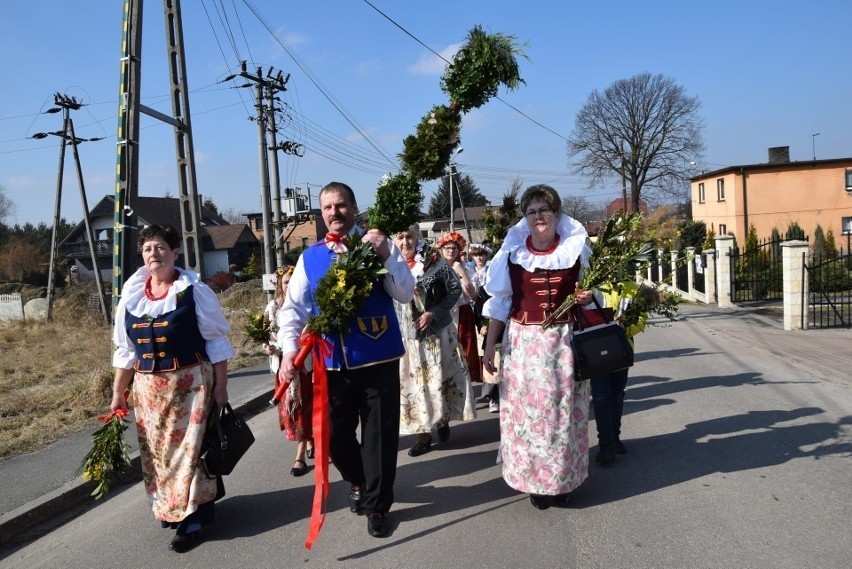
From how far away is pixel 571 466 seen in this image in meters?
4.36

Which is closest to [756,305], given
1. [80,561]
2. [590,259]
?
[590,259]

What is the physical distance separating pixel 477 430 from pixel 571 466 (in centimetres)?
233

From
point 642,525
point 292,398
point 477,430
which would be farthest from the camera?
point 477,430

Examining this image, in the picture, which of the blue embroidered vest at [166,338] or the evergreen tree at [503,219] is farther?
the evergreen tree at [503,219]

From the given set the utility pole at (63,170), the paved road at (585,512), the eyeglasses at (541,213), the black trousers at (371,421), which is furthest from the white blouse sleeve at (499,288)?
the utility pole at (63,170)

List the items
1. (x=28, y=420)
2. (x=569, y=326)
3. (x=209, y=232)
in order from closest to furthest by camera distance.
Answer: (x=569, y=326) < (x=28, y=420) < (x=209, y=232)

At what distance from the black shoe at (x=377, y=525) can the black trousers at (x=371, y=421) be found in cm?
4

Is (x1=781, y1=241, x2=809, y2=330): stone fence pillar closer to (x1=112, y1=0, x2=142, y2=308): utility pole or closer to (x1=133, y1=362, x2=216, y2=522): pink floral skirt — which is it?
(x1=112, y1=0, x2=142, y2=308): utility pole

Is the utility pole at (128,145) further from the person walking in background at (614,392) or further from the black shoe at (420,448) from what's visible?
the person walking in background at (614,392)

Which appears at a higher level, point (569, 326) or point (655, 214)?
point (655, 214)

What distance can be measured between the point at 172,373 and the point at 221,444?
546mm

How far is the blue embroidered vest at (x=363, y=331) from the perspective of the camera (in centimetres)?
419

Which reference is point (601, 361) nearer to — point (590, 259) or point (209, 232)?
point (590, 259)

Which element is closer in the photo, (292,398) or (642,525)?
(642,525)
